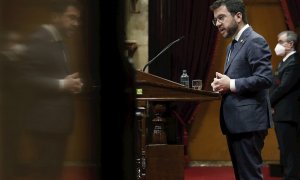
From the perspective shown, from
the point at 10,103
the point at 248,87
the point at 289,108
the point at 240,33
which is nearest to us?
the point at 10,103

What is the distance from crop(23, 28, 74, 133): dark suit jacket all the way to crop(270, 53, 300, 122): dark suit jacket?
4.21 m

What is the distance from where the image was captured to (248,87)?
8.12 ft

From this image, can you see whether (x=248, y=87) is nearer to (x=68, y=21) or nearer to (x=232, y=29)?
(x=232, y=29)

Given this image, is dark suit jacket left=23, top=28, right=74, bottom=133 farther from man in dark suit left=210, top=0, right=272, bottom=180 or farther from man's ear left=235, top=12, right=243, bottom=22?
man's ear left=235, top=12, right=243, bottom=22

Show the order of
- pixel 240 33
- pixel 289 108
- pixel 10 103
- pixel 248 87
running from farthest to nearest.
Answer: pixel 289 108 < pixel 240 33 < pixel 248 87 < pixel 10 103

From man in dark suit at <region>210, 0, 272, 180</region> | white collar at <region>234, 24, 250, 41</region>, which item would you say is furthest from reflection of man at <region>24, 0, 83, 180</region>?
white collar at <region>234, 24, 250, 41</region>

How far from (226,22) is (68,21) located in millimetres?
2370

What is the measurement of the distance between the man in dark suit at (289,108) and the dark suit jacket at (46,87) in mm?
4213

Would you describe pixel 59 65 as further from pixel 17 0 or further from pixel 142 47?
pixel 142 47

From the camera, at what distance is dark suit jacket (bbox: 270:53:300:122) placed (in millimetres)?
4418

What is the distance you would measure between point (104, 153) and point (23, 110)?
8 centimetres

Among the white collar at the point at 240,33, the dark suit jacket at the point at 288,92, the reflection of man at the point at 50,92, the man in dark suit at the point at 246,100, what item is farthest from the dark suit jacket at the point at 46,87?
the dark suit jacket at the point at 288,92

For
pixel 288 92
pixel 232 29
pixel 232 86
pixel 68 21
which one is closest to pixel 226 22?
pixel 232 29

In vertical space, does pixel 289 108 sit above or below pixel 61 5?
above
